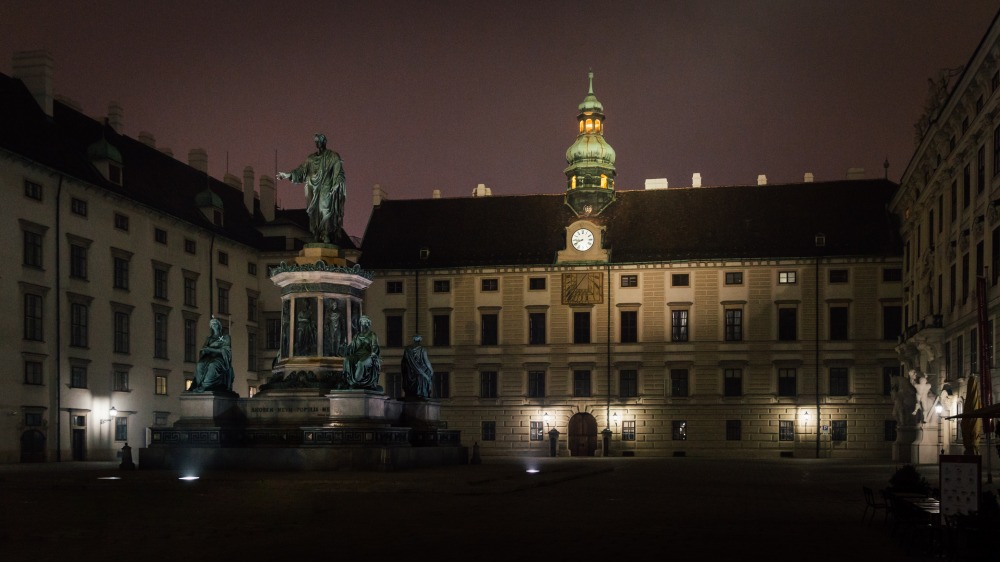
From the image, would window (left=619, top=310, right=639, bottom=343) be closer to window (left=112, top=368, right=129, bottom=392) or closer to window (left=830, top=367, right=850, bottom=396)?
window (left=830, top=367, right=850, bottom=396)

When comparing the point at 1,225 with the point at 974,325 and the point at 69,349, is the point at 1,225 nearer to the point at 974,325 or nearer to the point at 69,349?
the point at 69,349

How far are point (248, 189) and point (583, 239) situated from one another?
21587mm

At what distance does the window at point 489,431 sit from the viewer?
71125 mm

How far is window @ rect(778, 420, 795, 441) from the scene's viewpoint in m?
68.3

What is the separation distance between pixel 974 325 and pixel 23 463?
35198 mm

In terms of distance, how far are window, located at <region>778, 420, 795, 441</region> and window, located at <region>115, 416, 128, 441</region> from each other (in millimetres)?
34551

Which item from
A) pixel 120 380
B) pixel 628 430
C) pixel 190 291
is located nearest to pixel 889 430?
pixel 628 430

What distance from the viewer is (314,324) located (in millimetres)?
32156

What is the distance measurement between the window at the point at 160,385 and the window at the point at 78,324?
6.42 metres

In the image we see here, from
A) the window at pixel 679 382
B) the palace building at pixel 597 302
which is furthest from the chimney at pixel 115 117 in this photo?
the window at pixel 679 382

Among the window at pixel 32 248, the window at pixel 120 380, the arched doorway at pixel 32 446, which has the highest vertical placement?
the window at pixel 32 248

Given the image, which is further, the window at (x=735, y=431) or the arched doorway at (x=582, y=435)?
the arched doorway at (x=582, y=435)

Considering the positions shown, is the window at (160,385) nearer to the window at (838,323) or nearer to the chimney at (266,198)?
the chimney at (266,198)

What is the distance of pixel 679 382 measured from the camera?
70125mm
